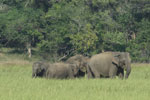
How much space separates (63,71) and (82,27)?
22.0 m

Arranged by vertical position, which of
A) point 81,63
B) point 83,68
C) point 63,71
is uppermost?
point 81,63

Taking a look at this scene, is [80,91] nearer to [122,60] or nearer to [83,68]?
[122,60]

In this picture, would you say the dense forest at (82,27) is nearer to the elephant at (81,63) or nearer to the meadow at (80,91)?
the elephant at (81,63)

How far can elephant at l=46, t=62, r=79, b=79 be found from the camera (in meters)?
24.5

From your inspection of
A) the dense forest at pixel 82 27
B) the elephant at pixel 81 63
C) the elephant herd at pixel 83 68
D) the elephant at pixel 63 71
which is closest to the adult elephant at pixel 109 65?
the elephant herd at pixel 83 68

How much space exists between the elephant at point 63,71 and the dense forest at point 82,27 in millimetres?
19118

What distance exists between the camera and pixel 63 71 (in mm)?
24625

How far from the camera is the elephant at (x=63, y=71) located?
24.5 metres

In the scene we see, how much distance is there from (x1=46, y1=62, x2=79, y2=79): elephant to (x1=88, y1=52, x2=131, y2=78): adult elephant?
798mm

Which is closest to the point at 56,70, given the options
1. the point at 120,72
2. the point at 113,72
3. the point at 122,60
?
the point at 113,72

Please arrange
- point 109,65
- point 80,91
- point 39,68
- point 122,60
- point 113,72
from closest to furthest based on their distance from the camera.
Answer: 1. point 80,91
2. point 122,60
3. point 113,72
4. point 109,65
5. point 39,68

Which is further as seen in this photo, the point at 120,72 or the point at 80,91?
the point at 120,72

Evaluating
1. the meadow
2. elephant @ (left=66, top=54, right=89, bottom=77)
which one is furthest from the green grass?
elephant @ (left=66, top=54, right=89, bottom=77)

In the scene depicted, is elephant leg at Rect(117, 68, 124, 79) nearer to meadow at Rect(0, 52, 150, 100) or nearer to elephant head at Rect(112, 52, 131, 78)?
elephant head at Rect(112, 52, 131, 78)
